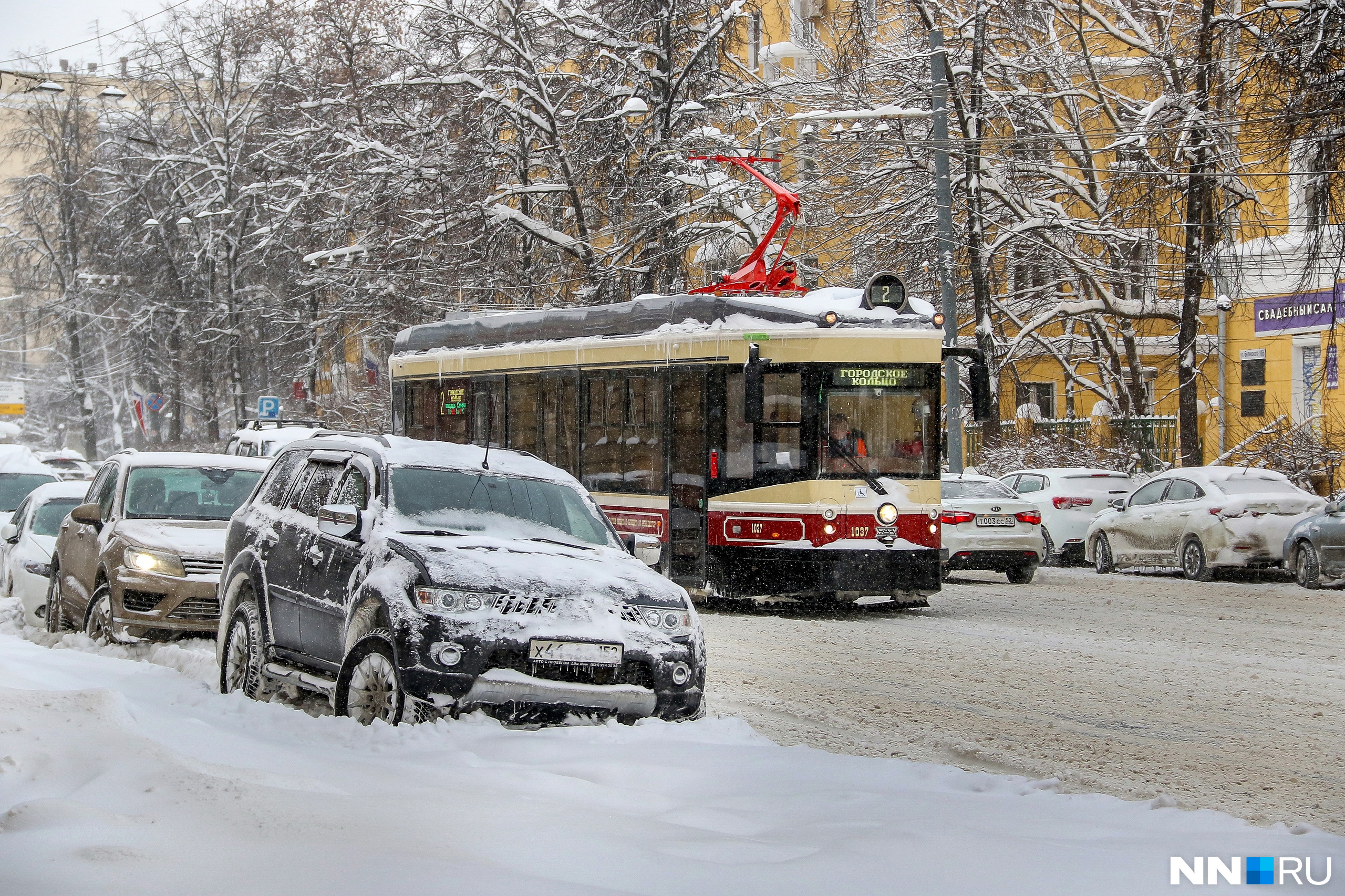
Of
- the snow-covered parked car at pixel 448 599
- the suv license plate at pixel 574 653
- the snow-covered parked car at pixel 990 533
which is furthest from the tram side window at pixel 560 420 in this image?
the suv license plate at pixel 574 653

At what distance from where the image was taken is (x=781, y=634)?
1509cm

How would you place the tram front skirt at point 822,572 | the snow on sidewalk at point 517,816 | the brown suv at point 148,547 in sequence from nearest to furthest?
the snow on sidewalk at point 517,816 < the brown suv at point 148,547 < the tram front skirt at point 822,572

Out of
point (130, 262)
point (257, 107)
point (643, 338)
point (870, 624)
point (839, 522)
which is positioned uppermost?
point (257, 107)

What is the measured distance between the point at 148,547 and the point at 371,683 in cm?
509

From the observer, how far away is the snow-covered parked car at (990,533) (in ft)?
72.6

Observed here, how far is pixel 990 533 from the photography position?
22.2 metres

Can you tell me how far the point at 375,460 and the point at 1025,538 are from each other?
47.2 ft

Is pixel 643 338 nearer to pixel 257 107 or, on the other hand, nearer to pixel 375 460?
pixel 375 460

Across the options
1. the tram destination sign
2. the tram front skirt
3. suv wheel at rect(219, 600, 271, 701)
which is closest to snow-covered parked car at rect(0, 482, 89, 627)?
suv wheel at rect(219, 600, 271, 701)

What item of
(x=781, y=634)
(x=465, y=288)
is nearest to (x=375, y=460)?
(x=781, y=634)

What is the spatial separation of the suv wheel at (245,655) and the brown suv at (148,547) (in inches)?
65.1

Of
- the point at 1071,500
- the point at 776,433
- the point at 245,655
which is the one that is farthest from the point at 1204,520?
the point at 245,655

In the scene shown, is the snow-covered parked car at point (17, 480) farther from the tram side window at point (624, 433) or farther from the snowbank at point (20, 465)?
the tram side window at point (624, 433)

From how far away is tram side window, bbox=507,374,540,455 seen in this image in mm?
19875
